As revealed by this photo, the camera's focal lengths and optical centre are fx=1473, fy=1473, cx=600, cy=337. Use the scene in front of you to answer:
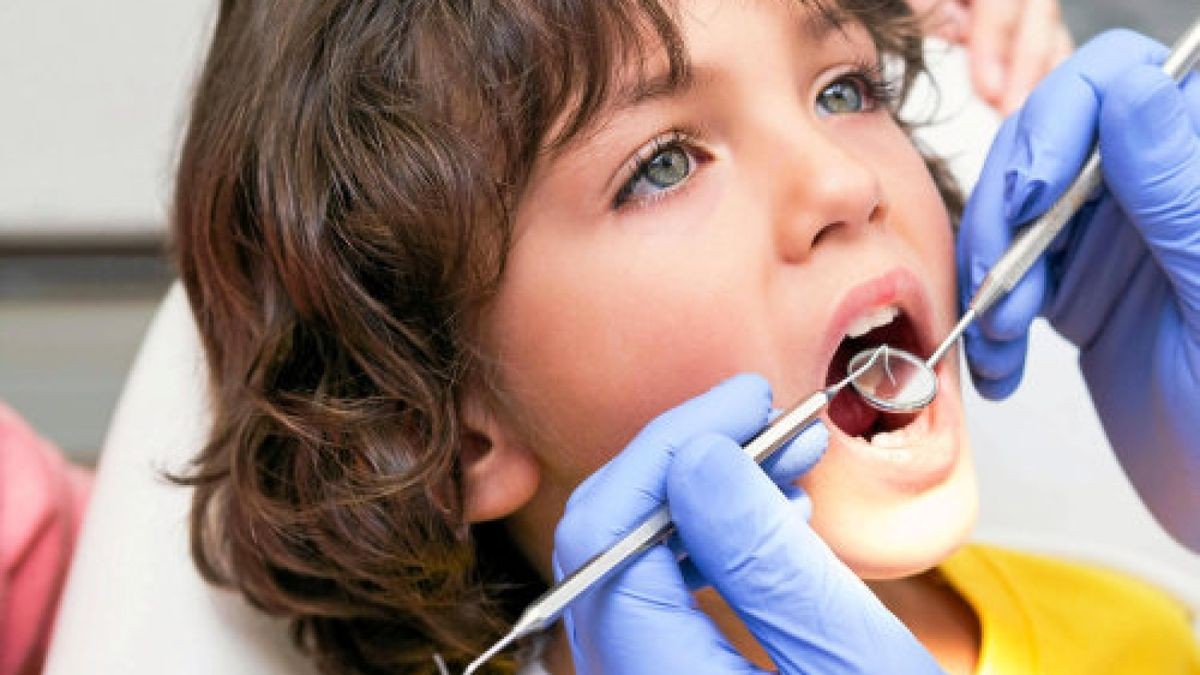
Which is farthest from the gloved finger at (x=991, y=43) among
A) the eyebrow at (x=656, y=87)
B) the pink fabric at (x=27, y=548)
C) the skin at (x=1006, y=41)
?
the pink fabric at (x=27, y=548)

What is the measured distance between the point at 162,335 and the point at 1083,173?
0.98 metres

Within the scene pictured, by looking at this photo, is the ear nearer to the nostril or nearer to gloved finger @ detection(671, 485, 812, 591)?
gloved finger @ detection(671, 485, 812, 591)

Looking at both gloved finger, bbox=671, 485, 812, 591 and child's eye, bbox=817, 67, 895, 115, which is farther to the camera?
child's eye, bbox=817, 67, 895, 115

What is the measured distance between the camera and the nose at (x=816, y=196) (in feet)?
3.54

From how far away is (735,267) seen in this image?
1.09m

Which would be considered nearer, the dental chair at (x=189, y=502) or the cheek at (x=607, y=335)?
the cheek at (x=607, y=335)

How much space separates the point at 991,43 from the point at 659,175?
0.93 metres

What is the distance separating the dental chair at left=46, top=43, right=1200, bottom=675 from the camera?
1.38m

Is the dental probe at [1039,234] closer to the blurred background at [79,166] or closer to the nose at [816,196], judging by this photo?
the nose at [816,196]

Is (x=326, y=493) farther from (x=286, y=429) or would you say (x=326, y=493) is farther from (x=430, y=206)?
(x=430, y=206)

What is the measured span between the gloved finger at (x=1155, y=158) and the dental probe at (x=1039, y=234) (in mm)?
25

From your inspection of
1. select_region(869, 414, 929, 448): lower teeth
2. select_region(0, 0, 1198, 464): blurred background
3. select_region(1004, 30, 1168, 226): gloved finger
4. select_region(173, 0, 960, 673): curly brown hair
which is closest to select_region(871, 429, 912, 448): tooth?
select_region(869, 414, 929, 448): lower teeth

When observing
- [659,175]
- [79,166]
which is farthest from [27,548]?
[659,175]

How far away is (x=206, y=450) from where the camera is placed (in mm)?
1352
